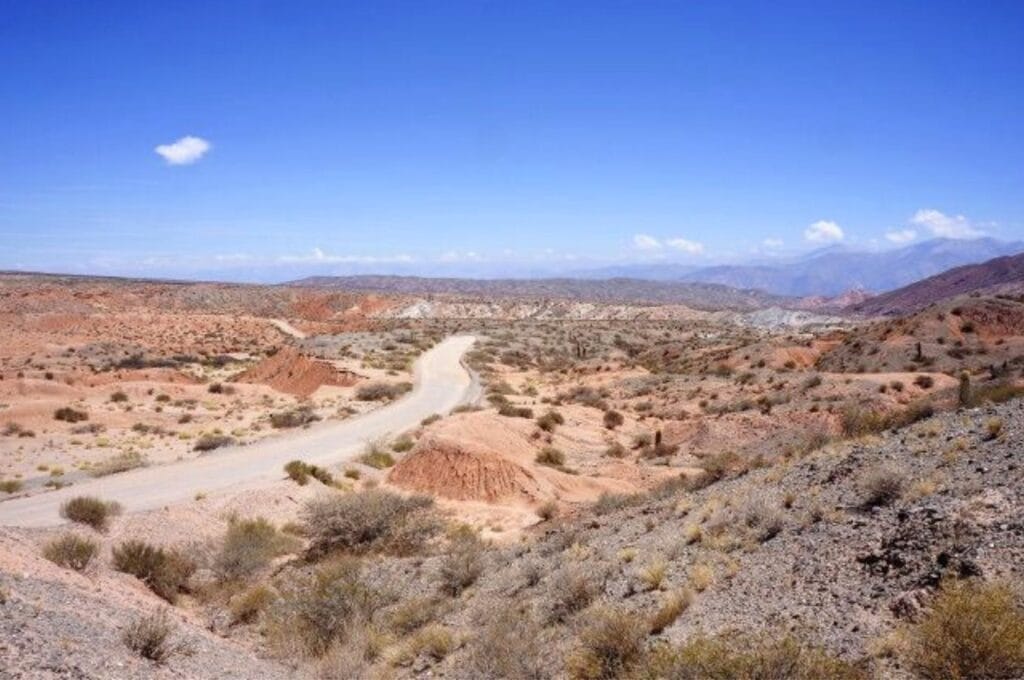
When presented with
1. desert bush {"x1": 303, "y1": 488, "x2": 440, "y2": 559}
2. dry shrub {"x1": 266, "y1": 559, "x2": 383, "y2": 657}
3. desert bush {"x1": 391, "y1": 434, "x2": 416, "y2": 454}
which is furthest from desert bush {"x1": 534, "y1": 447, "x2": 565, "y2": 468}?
dry shrub {"x1": 266, "y1": 559, "x2": 383, "y2": 657}

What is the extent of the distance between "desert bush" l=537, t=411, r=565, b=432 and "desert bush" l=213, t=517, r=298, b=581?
615 inches

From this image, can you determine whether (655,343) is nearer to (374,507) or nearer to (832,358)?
(832,358)

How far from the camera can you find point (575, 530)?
15219mm

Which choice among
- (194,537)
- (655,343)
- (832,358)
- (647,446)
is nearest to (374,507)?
(194,537)

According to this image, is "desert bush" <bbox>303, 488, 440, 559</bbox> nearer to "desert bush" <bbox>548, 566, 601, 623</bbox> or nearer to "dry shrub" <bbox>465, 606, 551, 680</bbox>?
"desert bush" <bbox>548, 566, 601, 623</bbox>

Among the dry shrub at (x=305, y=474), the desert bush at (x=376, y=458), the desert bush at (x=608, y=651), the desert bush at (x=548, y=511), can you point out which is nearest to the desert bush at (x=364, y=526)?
the desert bush at (x=548, y=511)

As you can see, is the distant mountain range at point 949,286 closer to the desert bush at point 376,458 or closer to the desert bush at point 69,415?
the desert bush at point 376,458

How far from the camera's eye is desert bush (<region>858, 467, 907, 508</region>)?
11.0 metres

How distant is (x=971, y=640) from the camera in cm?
627

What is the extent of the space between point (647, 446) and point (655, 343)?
51083 mm

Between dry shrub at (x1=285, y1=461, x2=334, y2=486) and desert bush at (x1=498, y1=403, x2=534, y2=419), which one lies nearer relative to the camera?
dry shrub at (x1=285, y1=461, x2=334, y2=486)

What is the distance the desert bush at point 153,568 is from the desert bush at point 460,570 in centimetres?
531

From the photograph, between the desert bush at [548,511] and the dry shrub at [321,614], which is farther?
the desert bush at [548,511]

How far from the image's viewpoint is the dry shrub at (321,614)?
11469 millimetres
